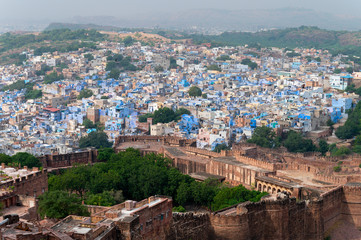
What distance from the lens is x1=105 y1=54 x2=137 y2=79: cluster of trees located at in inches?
2562

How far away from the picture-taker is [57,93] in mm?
52344


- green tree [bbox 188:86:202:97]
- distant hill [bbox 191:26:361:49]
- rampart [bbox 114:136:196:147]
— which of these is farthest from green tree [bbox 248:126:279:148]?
distant hill [bbox 191:26:361:49]

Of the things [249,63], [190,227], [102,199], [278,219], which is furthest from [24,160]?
[249,63]

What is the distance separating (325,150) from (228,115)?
A: 8488 mm

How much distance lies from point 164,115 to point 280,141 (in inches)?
337

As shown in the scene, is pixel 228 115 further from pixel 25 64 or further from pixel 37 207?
pixel 25 64

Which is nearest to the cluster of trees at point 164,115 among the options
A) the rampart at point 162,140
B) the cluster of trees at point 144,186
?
the rampart at point 162,140

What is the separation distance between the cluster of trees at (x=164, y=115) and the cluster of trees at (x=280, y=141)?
7001 mm

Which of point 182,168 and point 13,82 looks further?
point 13,82

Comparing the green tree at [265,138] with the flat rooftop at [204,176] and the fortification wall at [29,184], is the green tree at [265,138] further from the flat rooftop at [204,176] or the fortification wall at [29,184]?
the fortification wall at [29,184]

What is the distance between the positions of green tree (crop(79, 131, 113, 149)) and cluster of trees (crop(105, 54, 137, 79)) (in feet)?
88.7

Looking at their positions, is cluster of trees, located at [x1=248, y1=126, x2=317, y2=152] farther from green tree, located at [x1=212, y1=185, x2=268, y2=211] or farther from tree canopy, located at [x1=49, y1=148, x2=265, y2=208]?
green tree, located at [x1=212, y1=185, x2=268, y2=211]

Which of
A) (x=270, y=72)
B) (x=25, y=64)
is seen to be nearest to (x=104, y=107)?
(x=270, y=72)

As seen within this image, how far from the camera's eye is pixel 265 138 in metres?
33.1
